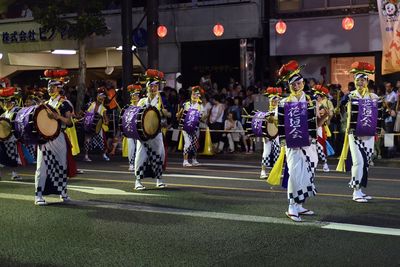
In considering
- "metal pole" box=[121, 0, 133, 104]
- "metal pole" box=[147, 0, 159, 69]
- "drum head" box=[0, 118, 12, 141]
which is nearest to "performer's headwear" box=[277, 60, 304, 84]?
"drum head" box=[0, 118, 12, 141]

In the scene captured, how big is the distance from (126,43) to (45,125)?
11.3 metres

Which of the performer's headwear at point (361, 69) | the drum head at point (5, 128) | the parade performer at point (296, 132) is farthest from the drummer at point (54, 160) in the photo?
the performer's headwear at point (361, 69)

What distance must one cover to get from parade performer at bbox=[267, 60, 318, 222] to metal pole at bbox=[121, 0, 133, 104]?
42.4 ft

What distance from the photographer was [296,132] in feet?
26.6

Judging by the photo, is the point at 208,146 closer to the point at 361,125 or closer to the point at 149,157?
the point at 149,157

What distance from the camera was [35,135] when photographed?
959 centimetres

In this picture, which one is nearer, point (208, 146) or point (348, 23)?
point (208, 146)

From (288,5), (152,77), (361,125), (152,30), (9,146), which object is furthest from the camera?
(288,5)

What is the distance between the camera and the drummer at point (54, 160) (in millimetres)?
9719

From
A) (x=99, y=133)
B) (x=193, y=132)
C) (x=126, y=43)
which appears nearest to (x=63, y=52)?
(x=126, y=43)

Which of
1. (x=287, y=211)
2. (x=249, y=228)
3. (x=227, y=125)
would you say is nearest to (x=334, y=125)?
(x=227, y=125)

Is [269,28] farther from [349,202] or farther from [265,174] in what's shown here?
[349,202]

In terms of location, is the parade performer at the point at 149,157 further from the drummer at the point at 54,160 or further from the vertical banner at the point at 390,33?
the vertical banner at the point at 390,33

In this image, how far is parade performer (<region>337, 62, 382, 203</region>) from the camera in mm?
9289
